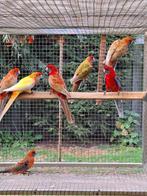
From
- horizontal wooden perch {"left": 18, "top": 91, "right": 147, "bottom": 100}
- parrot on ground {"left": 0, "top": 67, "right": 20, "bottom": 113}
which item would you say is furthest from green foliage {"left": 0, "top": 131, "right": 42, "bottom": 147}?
horizontal wooden perch {"left": 18, "top": 91, "right": 147, "bottom": 100}

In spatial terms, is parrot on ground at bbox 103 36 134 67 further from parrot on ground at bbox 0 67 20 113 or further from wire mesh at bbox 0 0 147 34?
parrot on ground at bbox 0 67 20 113

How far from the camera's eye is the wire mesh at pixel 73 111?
19.2ft

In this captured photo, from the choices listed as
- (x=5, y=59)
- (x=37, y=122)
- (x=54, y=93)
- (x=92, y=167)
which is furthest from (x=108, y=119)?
(x=54, y=93)

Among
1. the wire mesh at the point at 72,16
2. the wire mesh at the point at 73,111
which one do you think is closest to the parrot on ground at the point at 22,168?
the wire mesh at the point at 72,16

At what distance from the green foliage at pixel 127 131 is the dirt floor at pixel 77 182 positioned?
7.98 feet

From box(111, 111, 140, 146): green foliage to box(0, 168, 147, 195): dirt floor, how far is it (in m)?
2.43

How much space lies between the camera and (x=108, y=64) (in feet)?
11.5

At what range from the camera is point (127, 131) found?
6297mm

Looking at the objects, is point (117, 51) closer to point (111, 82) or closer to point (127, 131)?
point (111, 82)

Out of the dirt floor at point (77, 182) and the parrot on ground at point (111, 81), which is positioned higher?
the parrot on ground at point (111, 81)

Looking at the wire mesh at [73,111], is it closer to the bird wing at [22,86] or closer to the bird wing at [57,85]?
the bird wing at [57,85]

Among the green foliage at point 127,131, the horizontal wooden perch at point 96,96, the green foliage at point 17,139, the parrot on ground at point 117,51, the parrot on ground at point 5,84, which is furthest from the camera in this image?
the green foliage at point 127,131

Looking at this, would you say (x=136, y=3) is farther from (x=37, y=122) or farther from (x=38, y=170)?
(x=37, y=122)

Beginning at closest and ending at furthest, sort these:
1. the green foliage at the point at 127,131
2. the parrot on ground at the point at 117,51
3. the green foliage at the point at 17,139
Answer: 1. the parrot on ground at the point at 117,51
2. the green foliage at the point at 17,139
3. the green foliage at the point at 127,131
